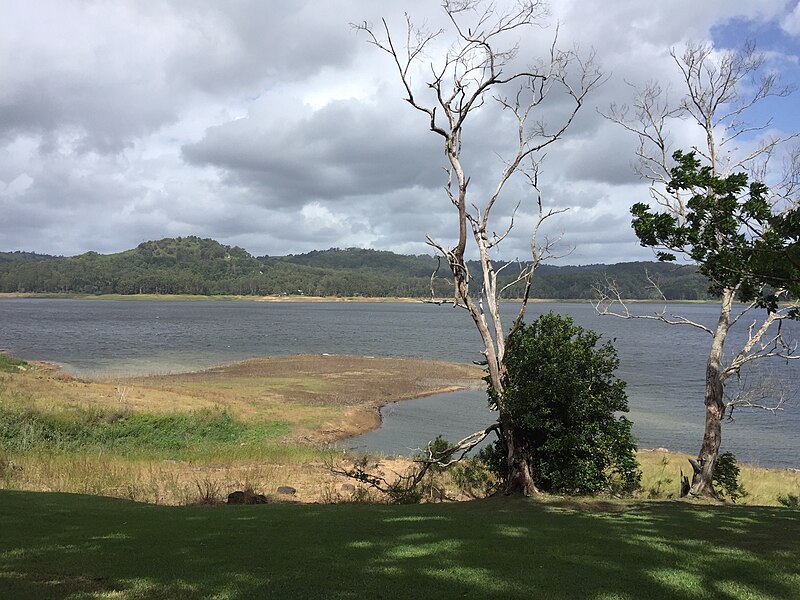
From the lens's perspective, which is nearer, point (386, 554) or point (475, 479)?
point (386, 554)

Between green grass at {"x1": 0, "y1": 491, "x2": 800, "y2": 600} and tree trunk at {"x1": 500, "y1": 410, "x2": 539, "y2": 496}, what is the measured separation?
433cm

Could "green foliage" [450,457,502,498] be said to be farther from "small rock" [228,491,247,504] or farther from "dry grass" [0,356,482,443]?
"dry grass" [0,356,482,443]

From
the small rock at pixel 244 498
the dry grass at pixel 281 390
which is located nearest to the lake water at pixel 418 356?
the dry grass at pixel 281 390

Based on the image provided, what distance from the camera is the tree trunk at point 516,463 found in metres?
16.5

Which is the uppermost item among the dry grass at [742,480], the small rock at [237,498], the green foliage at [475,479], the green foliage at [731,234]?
the green foliage at [731,234]

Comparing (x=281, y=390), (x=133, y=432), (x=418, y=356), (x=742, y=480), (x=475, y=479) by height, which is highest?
(x=475, y=479)

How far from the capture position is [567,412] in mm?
16453

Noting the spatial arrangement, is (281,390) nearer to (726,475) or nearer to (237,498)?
(237,498)

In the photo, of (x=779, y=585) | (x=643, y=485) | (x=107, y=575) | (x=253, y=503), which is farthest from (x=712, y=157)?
(x=107, y=575)

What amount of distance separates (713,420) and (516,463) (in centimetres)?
652

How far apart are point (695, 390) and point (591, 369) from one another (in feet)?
130

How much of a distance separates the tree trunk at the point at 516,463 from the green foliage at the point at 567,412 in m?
0.26

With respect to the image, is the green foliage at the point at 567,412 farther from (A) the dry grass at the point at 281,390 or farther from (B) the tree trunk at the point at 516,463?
(A) the dry grass at the point at 281,390

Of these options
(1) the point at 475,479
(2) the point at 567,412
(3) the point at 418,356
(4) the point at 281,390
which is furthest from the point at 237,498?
(3) the point at 418,356
